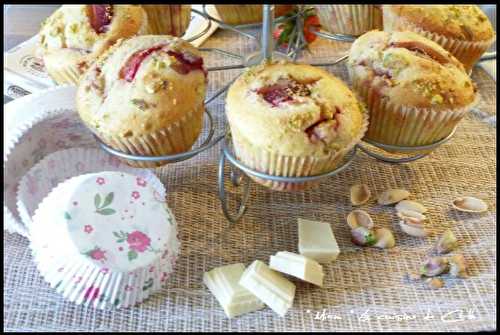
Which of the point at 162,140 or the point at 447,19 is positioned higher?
Answer: the point at 447,19

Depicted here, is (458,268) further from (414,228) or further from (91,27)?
(91,27)

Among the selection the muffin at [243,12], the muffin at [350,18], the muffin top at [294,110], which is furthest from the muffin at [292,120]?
the muffin at [243,12]

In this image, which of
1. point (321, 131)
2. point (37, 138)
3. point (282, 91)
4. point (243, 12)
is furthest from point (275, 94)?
point (243, 12)

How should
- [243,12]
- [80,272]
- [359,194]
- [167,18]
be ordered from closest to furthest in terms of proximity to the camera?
[80,272], [359,194], [167,18], [243,12]

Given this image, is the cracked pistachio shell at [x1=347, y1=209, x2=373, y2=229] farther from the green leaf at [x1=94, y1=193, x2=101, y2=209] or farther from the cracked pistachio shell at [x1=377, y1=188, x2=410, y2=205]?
the green leaf at [x1=94, y1=193, x2=101, y2=209]

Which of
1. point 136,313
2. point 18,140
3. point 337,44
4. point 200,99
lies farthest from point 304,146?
point 337,44
